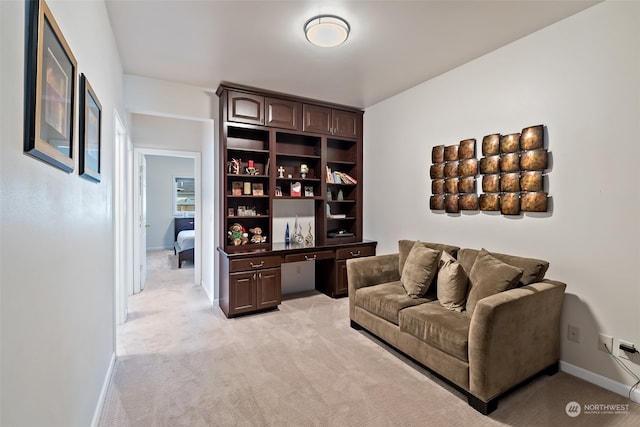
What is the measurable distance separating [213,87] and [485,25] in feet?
9.44

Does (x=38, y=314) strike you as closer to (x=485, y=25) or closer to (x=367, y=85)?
(x=485, y=25)

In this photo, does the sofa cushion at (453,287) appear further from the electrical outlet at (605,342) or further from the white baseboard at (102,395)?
the white baseboard at (102,395)

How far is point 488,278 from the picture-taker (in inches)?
89.0

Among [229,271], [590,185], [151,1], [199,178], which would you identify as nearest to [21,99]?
[151,1]

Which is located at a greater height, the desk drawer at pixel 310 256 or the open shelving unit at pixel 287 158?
the open shelving unit at pixel 287 158

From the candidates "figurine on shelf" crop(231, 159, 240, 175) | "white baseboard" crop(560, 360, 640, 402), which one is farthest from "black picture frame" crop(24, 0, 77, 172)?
"white baseboard" crop(560, 360, 640, 402)

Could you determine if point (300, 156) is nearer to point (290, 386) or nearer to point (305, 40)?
point (305, 40)

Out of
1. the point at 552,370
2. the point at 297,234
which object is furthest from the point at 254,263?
the point at 552,370

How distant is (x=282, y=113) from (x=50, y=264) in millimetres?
3172

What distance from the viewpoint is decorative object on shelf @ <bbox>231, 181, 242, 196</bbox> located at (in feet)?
12.3

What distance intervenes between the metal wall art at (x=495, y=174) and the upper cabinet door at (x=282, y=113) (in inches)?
70.2

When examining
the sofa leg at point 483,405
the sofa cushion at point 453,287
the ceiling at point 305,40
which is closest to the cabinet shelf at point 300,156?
the ceiling at point 305,40

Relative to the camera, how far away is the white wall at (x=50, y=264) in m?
0.80

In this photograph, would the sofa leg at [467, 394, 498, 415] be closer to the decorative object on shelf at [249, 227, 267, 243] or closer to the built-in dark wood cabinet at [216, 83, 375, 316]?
the built-in dark wood cabinet at [216, 83, 375, 316]
